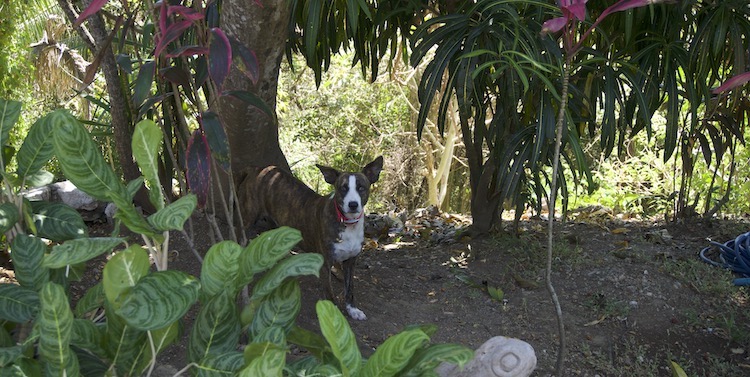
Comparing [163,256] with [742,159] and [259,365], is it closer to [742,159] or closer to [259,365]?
[259,365]

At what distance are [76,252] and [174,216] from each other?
0.24 m

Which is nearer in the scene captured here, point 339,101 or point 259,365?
point 259,365

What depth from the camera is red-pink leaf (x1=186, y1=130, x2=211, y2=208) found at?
2541 millimetres

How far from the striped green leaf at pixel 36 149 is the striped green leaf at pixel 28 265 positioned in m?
0.27

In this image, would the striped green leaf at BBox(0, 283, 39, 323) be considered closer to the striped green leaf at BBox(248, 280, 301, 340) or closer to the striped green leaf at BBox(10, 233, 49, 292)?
the striped green leaf at BBox(10, 233, 49, 292)

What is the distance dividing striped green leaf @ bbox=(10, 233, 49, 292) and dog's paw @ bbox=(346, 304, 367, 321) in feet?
8.19

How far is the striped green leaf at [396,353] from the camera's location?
191cm

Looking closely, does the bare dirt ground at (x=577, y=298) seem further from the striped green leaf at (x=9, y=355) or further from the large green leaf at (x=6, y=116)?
the striped green leaf at (x=9, y=355)

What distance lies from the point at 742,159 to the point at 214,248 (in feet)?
23.0

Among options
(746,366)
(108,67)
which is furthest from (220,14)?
(746,366)

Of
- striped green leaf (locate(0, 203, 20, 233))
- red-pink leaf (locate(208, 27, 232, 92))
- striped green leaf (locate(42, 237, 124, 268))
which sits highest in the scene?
red-pink leaf (locate(208, 27, 232, 92))

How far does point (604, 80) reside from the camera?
464cm

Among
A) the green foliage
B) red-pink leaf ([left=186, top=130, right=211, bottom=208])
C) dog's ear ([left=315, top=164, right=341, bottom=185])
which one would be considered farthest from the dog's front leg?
the green foliage

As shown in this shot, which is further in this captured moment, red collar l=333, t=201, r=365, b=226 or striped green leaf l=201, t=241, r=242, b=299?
red collar l=333, t=201, r=365, b=226
